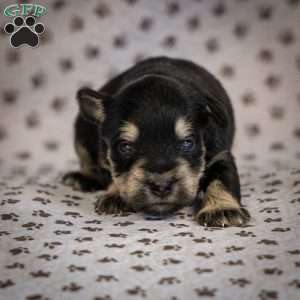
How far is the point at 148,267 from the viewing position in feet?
7.59

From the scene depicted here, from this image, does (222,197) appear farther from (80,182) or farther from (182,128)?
(80,182)

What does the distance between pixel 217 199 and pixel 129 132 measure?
23.6 inches

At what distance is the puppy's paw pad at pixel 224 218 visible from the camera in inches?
112

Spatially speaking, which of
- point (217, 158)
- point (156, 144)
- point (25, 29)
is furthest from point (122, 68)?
point (156, 144)

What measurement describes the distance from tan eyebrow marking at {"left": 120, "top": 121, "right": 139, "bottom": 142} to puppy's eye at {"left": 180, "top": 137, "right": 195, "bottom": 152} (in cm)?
26

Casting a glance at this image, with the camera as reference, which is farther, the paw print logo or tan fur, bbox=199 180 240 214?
the paw print logo

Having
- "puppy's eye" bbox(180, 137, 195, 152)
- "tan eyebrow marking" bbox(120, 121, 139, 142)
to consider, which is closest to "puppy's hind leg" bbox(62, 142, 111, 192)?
"tan eyebrow marking" bbox(120, 121, 139, 142)

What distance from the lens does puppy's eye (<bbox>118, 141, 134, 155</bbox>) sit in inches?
121

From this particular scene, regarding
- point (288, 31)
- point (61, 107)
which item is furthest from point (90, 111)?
point (288, 31)

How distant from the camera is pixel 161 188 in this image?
2.84m

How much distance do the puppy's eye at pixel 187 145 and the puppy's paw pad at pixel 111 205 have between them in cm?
51

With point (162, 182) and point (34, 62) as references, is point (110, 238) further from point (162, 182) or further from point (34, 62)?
point (34, 62)

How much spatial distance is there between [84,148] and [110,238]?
1.62m

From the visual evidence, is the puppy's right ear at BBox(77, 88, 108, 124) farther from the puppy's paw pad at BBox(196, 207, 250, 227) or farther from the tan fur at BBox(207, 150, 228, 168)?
the puppy's paw pad at BBox(196, 207, 250, 227)
